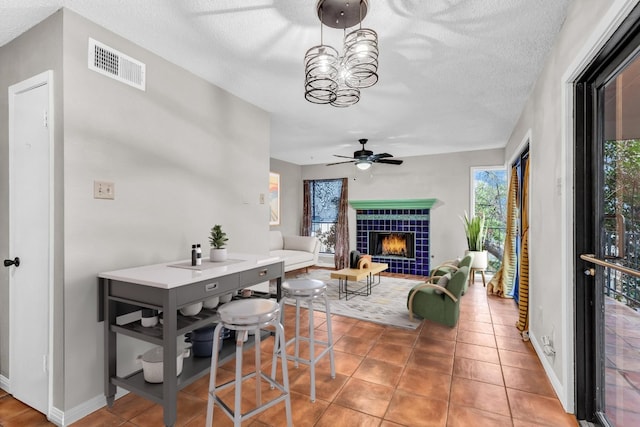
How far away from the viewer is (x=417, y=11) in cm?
184

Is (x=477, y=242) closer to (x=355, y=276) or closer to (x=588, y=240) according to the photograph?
(x=355, y=276)

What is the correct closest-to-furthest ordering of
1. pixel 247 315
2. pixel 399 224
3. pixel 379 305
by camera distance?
pixel 247 315 → pixel 379 305 → pixel 399 224

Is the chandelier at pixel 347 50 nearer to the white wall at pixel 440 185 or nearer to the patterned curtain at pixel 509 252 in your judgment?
the patterned curtain at pixel 509 252

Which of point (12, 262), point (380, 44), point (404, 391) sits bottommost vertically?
point (404, 391)

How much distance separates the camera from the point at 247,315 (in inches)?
58.1

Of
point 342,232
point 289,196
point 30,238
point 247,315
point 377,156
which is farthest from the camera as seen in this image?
point 289,196

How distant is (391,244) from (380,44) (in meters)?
5.03

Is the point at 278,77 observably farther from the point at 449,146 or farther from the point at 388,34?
the point at 449,146

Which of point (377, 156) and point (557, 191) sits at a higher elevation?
point (377, 156)

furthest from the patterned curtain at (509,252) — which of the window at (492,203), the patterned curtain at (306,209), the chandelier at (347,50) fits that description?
the patterned curtain at (306,209)

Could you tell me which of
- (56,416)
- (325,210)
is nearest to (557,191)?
(56,416)

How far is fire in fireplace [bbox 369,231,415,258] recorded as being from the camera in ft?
21.5

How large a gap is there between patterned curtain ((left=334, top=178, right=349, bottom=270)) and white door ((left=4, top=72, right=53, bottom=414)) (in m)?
5.51

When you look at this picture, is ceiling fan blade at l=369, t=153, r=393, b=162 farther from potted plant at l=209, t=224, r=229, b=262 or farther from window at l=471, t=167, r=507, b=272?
potted plant at l=209, t=224, r=229, b=262
